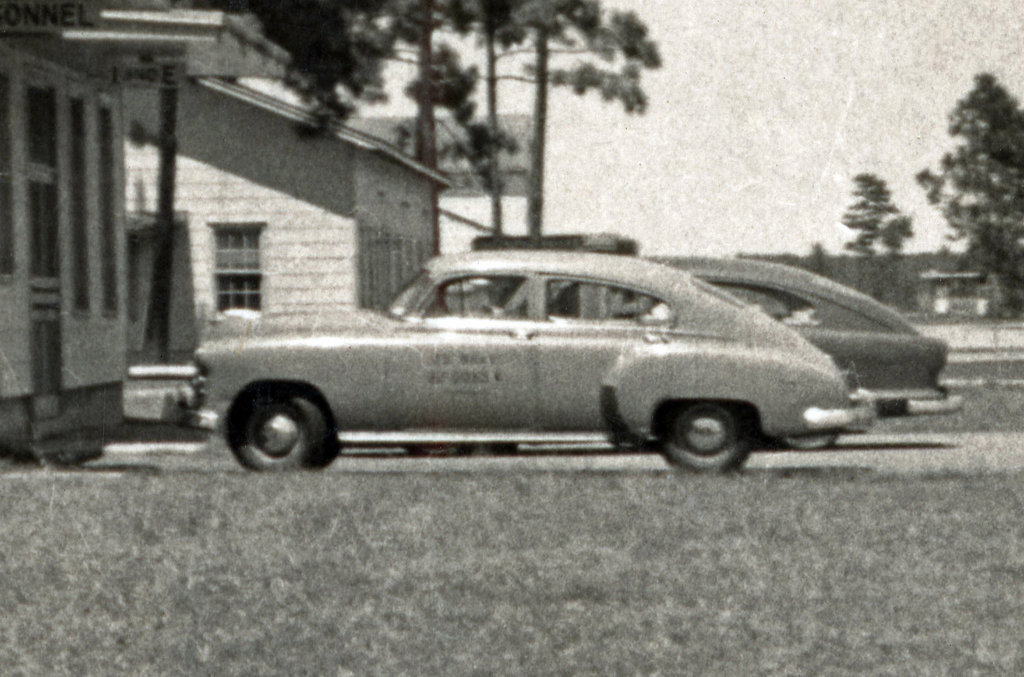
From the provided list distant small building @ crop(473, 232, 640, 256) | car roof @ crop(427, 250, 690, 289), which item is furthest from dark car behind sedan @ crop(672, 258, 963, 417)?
distant small building @ crop(473, 232, 640, 256)

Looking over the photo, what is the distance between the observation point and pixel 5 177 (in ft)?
42.5

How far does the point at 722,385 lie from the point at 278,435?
118 inches

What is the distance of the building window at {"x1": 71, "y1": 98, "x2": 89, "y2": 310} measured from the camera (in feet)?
47.1

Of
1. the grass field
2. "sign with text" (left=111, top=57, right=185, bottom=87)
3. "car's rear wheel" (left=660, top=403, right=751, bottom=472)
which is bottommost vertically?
the grass field

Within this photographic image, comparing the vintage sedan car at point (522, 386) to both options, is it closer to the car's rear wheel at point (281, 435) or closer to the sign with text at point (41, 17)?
the car's rear wheel at point (281, 435)

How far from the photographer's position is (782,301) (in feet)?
56.3

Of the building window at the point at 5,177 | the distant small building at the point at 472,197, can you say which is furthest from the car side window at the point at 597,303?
the distant small building at the point at 472,197

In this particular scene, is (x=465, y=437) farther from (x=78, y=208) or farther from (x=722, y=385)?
(x=78, y=208)

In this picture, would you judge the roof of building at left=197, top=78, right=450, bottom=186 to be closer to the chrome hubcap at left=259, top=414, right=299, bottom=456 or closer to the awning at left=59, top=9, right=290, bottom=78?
the awning at left=59, top=9, right=290, bottom=78

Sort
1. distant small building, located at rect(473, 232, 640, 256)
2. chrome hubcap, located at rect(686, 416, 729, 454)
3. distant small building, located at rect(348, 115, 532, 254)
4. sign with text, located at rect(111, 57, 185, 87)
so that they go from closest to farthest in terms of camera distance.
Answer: chrome hubcap, located at rect(686, 416, 729, 454)
sign with text, located at rect(111, 57, 185, 87)
distant small building, located at rect(473, 232, 640, 256)
distant small building, located at rect(348, 115, 532, 254)

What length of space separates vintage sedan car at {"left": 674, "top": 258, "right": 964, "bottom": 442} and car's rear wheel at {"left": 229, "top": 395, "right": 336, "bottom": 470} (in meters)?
4.45

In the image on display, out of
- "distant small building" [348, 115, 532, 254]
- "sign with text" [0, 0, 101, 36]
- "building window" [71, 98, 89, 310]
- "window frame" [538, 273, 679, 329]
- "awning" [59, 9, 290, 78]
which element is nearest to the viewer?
"sign with text" [0, 0, 101, 36]

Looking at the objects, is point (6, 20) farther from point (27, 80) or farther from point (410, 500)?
point (410, 500)

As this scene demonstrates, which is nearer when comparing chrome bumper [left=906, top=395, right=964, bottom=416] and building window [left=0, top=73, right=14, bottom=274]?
building window [left=0, top=73, right=14, bottom=274]
